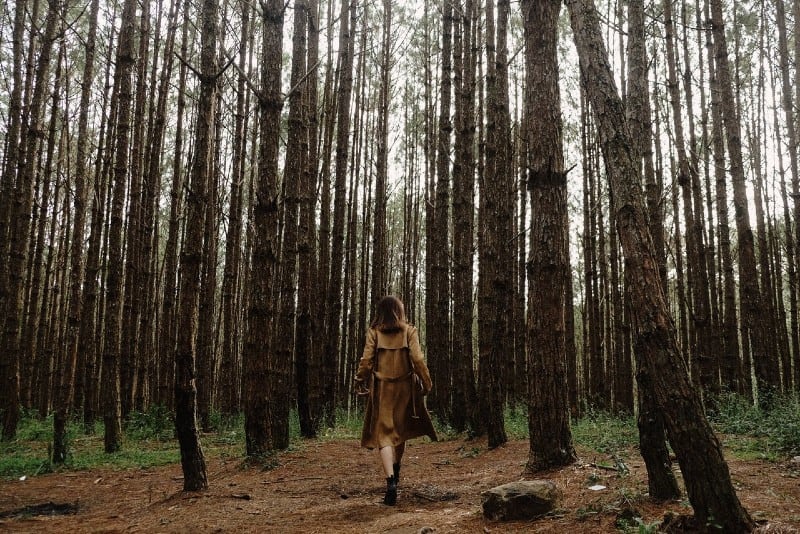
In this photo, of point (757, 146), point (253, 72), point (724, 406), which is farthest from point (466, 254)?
point (757, 146)

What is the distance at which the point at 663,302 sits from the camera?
3006 mm

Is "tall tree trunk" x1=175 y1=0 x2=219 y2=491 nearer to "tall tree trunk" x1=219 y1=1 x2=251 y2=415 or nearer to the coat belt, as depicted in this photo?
the coat belt

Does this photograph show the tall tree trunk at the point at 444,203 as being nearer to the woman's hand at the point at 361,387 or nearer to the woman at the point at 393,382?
the woman at the point at 393,382

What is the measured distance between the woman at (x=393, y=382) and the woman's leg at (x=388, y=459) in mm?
101

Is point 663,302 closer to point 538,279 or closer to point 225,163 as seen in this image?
point 538,279

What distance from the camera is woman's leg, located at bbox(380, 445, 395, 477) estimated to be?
15.8 feet

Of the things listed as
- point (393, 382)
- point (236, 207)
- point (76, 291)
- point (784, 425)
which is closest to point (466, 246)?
point (393, 382)

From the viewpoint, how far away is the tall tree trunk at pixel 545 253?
202 inches

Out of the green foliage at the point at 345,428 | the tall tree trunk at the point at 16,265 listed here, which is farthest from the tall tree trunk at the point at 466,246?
the tall tree trunk at the point at 16,265

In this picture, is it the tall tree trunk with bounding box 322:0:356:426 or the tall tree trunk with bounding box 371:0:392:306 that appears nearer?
the tall tree trunk with bounding box 322:0:356:426

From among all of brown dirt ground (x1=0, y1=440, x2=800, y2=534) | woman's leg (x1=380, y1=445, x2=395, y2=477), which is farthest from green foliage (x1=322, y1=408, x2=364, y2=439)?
woman's leg (x1=380, y1=445, x2=395, y2=477)

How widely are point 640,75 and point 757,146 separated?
1378 centimetres

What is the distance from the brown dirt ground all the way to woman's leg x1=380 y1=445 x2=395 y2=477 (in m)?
0.27

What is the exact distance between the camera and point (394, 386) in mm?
5219
